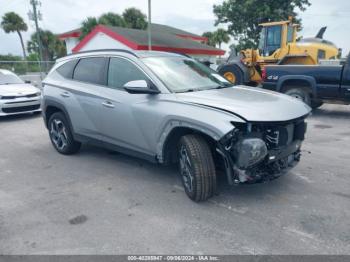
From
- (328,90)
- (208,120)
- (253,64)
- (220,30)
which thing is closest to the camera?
(208,120)

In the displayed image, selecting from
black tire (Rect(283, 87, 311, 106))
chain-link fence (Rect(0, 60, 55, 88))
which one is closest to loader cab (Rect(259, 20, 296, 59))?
black tire (Rect(283, 87, 311, 106))

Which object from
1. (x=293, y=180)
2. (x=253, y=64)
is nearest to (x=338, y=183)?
(x=293, y=180)

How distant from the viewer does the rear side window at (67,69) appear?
5.16m

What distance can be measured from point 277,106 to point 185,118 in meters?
1.06

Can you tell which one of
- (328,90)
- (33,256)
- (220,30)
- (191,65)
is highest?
(220,30)

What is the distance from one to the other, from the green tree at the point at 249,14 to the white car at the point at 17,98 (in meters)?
21.8

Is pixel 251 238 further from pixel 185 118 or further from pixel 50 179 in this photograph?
pixel 50 179

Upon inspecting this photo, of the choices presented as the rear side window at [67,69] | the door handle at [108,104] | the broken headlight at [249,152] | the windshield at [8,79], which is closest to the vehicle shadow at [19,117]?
the windshield at [8,79]

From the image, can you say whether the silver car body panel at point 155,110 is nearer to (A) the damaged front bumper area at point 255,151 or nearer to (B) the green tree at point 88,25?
(A) the damaged front bumper area at point 255,151

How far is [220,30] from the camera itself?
5025 centimetres

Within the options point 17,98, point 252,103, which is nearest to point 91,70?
point 252,103

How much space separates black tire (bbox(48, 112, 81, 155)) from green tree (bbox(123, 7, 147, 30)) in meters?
30.3

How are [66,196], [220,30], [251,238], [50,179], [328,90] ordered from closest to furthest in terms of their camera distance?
[251,238] → [66,196] → [50,179] → [328,90] → [220,30]

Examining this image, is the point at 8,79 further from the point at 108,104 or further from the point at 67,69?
the point at 108,104
